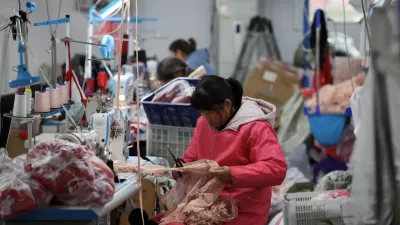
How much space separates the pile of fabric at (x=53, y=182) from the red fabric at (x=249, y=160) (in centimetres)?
71

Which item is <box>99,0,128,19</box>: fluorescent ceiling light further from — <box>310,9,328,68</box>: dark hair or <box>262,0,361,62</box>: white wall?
<box>262,0,361,62</box>: white wall

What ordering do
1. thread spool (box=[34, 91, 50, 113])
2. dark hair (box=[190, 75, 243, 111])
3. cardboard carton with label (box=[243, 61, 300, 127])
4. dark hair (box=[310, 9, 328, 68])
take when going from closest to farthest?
dark hair (box=[190, 75, 243, 111]) → thread spool (box=[34, 91, 50, 113]) → dark hair (box=[310, 9, 328, 68]) → cardboard carton with label (box=[243, 61, 300, 127])

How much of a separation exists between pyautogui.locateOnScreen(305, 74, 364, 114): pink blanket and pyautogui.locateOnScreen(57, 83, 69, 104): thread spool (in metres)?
3.12

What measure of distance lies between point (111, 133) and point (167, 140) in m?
0.95

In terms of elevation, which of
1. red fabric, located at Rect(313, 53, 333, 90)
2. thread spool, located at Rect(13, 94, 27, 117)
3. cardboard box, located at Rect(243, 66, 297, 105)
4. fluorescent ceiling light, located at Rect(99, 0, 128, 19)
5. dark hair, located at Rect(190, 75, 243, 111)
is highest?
fluorescent ceiling light, located at Rect(99, 0, 128, 19)

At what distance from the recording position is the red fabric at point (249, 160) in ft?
9.41

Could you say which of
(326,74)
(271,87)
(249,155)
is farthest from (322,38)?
(249,155)

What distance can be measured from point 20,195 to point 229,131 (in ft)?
3.75

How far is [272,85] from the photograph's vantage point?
8516 millimetres

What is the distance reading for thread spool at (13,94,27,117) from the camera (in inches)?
121

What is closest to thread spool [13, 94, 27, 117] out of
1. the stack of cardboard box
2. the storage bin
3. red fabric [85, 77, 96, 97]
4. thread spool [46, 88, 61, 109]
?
thread spool [46, 88, 61, 109]

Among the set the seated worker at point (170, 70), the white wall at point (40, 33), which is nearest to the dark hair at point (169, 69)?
the seated worker at point (170, 70)

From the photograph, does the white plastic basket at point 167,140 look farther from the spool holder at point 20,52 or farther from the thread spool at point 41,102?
the spool holder at point 20,52

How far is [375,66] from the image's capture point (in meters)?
1.69
